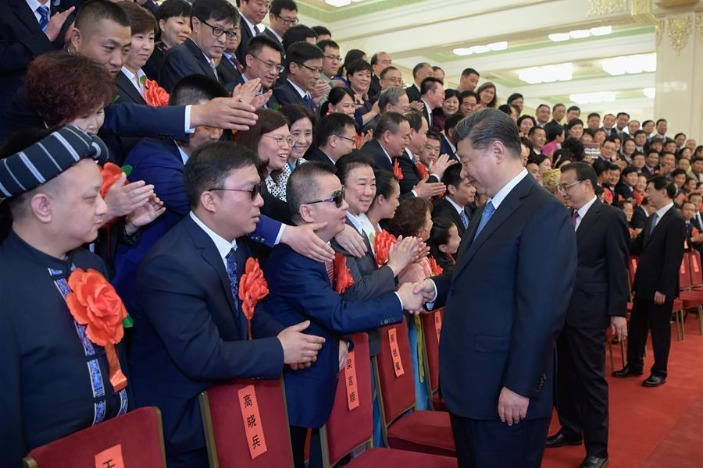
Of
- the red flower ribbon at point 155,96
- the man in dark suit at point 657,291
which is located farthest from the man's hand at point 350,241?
the man in dark suit at point 657,291

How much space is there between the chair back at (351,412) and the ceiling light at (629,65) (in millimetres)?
15339

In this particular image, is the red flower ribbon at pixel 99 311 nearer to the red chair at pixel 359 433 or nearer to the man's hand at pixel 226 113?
the man's hand at pixel 226 113

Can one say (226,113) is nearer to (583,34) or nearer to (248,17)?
(248,17)

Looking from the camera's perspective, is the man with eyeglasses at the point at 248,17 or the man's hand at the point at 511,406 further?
the man with eyeglasses at the point at 248,17

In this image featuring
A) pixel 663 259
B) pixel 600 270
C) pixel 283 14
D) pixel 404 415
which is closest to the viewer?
pixel 404 415

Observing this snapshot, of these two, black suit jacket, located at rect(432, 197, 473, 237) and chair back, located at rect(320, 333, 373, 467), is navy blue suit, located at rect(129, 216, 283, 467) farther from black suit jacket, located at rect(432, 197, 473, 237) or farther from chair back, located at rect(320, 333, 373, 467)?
black suit jacket, located at rect(432, 197, 473, 237)

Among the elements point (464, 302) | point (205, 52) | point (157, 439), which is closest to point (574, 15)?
→ point (205, 52)

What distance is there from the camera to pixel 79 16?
6.78ft

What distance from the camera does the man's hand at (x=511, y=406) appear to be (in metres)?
1.74

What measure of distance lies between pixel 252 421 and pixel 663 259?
4.54 m

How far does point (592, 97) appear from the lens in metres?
19.1

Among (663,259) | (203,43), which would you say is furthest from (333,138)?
(663,259)

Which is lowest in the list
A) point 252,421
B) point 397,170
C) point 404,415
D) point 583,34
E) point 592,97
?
point 404,415

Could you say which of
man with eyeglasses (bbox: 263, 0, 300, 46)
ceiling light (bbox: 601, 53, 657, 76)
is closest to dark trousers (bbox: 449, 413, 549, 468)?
man with eyeglasses (bbox: 263, 0, 300, 46)
